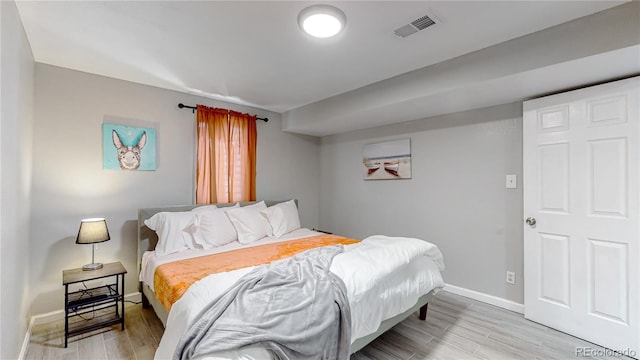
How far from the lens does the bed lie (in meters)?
1.44

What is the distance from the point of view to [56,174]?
2568 mm

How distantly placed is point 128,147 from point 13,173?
4.26 feet

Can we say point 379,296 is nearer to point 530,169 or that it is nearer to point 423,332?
point 423,332

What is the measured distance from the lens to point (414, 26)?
1.92 m

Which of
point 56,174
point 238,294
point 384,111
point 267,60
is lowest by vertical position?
point 238,294

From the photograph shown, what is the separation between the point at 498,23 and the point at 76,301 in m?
3.87

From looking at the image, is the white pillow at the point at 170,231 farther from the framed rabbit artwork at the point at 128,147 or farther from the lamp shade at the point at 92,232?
the framed rabbit artwork at the point at 128,147

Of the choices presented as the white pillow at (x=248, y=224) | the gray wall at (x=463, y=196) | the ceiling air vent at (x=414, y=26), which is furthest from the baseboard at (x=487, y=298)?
the ceiling air vent at (x=414, y=26)

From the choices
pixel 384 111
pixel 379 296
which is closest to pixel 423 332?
pixel 379 296

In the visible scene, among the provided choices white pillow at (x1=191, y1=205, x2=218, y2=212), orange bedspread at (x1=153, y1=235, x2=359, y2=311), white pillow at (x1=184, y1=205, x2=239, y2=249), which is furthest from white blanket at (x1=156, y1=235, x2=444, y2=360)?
white pillow at (x1=191, y1=205, x2=218, y2=212)

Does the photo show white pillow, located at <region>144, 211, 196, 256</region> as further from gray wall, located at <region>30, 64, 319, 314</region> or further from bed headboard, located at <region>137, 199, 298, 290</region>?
gray wall, located at <region>30, 64, 319, 314</region>

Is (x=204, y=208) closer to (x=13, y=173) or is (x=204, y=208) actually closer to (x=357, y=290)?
(x=13, y=173)

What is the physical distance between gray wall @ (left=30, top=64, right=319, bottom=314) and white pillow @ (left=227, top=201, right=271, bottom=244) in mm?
702

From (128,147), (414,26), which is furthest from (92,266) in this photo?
(414,26)
